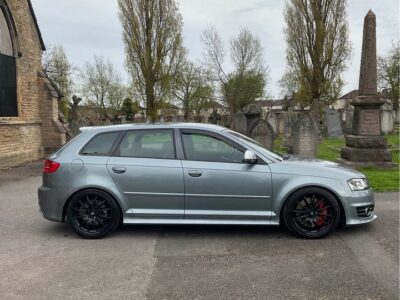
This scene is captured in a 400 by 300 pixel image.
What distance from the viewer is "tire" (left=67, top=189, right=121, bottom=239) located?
4891 millimetres

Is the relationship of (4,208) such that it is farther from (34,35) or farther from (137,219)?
(34,35)

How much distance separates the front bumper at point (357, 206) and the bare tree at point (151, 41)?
2121 centimetres

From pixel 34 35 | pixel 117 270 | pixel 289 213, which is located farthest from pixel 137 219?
pixel 34 35

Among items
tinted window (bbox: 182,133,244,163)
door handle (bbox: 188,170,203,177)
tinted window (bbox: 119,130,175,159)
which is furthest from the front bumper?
tinted window (bbox: 119,130,175,159)

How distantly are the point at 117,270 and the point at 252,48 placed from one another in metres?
31.2

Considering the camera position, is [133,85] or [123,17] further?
[133,85]

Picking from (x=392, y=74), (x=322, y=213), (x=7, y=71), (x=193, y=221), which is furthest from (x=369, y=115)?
(x=392, y=74)

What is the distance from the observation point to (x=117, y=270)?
3.92 metres

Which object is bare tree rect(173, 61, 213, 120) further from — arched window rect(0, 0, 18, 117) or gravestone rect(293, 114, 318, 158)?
gravestone rect(293, 114, 318, 158)

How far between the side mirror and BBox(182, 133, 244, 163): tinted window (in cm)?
13

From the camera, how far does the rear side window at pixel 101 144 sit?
5051mm

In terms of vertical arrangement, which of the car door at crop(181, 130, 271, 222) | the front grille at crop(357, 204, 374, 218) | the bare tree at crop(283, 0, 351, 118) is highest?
the bare tree at crop(283, 0, 351, 118)

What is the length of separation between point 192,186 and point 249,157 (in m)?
0.84

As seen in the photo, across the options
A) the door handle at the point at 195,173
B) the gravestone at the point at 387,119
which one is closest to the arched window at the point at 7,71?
the door handle at the point at 195,173
